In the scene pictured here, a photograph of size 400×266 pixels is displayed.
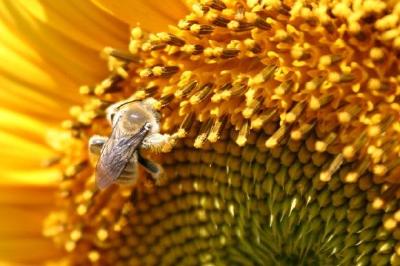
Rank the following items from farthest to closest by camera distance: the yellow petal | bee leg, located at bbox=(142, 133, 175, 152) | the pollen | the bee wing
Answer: the yellow petal < bee leg, located at bbox=(142, 133, 175, 152) < the bee wing < the pollen

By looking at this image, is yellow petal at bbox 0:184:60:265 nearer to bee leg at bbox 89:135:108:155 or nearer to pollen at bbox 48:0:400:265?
pollen at bbox 48:0:400:265

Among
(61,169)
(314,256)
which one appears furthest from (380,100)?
(61,169)

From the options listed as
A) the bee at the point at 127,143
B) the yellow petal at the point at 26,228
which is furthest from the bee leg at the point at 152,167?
the yellow petal at the point at 26,228

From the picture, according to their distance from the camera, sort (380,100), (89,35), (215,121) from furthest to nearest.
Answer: (89,35)
(215,121)
(380,100)

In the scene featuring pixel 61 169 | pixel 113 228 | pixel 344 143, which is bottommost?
pixel 344 143

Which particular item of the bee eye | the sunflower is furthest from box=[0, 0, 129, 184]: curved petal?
the bee eye

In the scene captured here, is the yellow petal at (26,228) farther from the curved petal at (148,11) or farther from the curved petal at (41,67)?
the curved petal at (148,11)

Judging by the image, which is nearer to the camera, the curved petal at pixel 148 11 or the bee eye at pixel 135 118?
the bee eye at pixel 135 118

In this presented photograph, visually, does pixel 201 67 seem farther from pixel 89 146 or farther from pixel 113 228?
pixel 113 228
